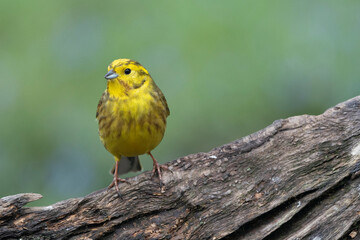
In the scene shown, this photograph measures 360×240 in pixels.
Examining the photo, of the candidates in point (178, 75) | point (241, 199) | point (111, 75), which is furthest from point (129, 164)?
point (241, 199)

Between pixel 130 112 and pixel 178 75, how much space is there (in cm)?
92

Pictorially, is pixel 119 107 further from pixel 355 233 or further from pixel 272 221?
pixel 355 233

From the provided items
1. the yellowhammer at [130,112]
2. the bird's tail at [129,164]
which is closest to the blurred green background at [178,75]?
the bird's tail at [129,164]

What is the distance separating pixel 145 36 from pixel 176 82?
1.76 ft

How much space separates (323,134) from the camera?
390 centimetres

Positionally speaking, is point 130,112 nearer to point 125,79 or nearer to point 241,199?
point 125,79

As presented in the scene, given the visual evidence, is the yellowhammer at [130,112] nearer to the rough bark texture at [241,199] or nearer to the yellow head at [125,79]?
the yellow head at [125,79]

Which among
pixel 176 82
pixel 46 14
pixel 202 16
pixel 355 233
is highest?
pixel 46 14

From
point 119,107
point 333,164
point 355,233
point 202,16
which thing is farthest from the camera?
point 202,16

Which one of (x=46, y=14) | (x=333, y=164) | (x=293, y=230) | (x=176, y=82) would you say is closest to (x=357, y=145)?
(x=333, y=164)

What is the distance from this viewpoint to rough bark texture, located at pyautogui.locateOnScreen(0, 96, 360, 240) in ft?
A: 11.4

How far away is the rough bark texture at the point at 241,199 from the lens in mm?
3463

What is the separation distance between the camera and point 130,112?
4.03 meters

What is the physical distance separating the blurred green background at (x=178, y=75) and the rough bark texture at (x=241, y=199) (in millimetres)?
894
